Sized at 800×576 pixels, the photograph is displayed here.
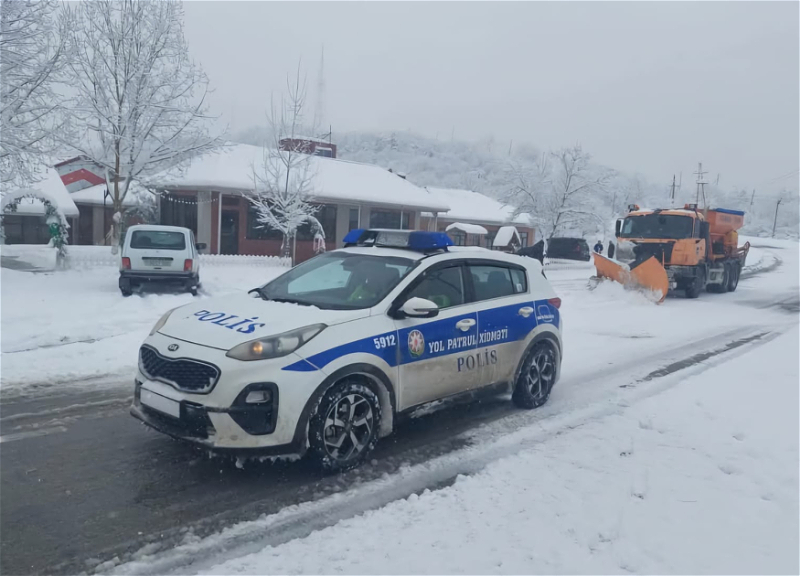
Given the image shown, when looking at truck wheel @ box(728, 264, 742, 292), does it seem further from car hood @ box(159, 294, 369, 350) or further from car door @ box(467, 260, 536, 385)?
car hood @ box(159, 294, 369, 350)

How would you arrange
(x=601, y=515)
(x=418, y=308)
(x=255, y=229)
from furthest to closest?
(x=255, y=229) → (x=418, y=308) → (x=601, y=515)

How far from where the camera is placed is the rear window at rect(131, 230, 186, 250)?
13.7 m

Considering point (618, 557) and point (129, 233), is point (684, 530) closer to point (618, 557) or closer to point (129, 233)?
point (618, 557)

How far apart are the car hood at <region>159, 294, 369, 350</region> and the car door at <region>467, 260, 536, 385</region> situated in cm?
145

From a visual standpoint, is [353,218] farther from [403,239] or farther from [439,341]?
[439,341]

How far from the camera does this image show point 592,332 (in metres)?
11.4

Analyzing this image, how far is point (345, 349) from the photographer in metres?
4.43

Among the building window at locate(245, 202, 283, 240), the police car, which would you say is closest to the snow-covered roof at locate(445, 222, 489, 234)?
the building window at locate(245, 202, 283, 240)

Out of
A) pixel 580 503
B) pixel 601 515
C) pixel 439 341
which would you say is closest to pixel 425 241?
pixel 439 341

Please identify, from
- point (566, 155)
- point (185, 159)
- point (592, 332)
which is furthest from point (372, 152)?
point (592, 332)

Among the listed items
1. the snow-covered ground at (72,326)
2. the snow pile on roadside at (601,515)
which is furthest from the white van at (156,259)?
the snow pile on roadside at (601,515)

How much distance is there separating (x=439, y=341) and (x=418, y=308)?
506mm

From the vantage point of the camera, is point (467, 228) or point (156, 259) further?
point (467, 228)

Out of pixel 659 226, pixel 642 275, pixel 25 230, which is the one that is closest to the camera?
pixel 642 275
